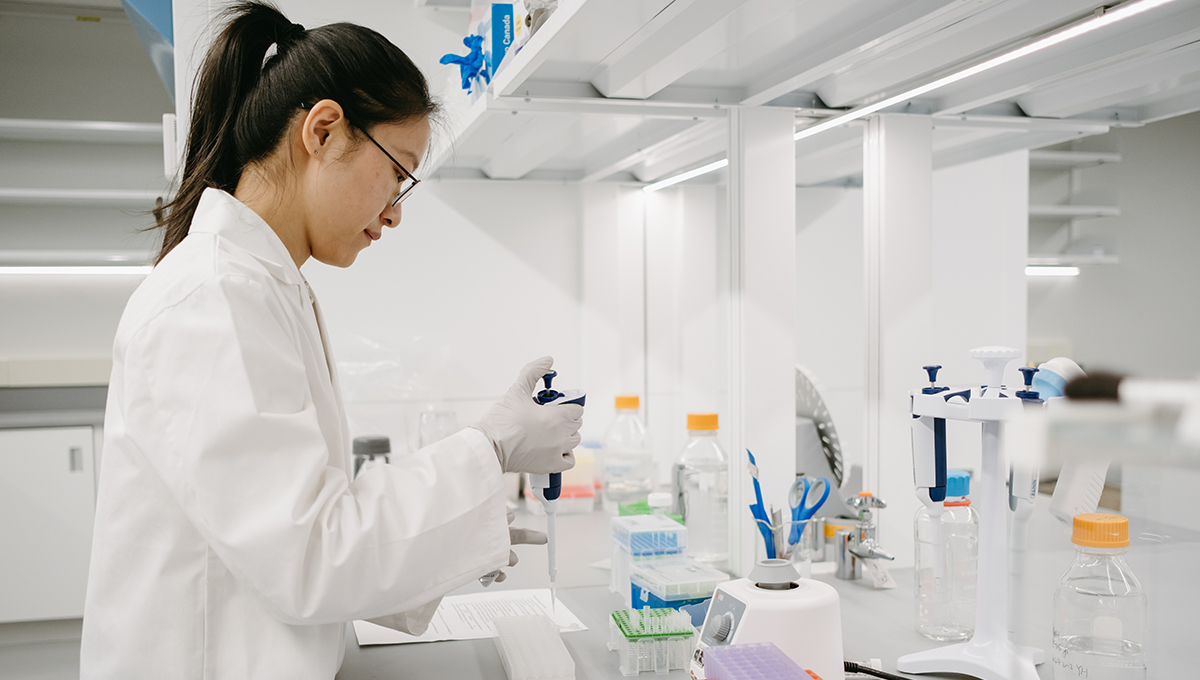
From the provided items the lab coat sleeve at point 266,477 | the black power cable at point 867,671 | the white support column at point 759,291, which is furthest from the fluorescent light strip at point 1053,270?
the lab coat sleeve at point 266,477

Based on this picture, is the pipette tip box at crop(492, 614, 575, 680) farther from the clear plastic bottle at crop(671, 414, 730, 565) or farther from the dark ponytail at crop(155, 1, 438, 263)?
the dark ponytail at crop(155, 1, 438, 263)

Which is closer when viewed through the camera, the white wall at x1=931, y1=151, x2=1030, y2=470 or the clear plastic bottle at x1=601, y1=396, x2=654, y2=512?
the white wall at x1=931, y1=151, x2=1030, y2=470

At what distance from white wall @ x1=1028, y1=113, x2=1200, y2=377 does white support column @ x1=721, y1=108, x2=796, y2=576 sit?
43 cm

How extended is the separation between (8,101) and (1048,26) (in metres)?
3.71

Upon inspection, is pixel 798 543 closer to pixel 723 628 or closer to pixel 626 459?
pixel 723 628

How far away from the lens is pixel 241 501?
26.1 inches

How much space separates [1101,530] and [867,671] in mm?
293

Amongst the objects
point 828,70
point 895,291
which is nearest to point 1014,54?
point 828,70

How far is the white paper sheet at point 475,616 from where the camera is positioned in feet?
3.83

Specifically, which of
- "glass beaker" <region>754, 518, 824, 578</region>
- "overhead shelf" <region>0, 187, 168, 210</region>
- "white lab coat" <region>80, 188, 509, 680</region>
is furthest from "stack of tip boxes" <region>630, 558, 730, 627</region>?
"overhead shelf" <region>0, 187, 168, 210</region>

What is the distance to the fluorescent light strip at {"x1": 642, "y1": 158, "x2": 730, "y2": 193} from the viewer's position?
1.72 meters

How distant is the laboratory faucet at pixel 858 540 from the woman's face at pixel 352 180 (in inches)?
37.0

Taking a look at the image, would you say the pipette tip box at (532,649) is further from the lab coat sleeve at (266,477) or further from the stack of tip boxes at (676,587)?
the lab coat sleeve at (266,477)

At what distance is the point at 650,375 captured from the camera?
2375 mm
